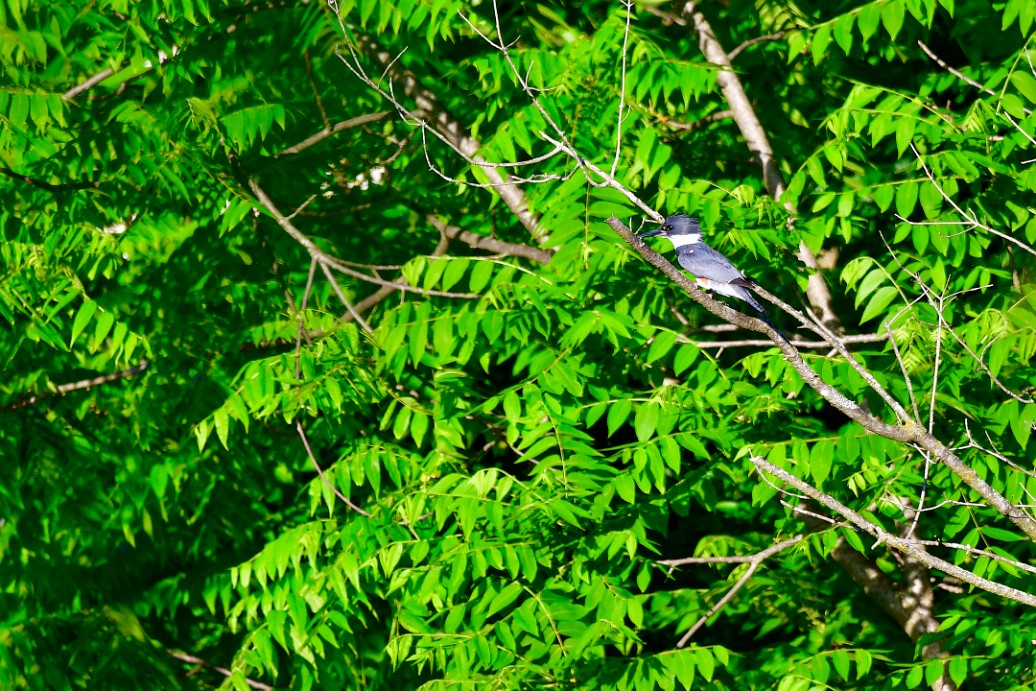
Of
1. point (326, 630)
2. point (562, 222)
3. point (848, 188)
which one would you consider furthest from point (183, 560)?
point (848, 188)

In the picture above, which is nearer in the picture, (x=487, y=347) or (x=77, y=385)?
(x=487, y=347)

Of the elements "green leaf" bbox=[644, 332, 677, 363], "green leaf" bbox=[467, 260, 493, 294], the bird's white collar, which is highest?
the bird's white collar

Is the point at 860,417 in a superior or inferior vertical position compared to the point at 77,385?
superior

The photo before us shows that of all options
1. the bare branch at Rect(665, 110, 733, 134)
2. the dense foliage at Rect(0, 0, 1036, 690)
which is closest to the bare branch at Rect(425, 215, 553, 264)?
the dense foliage at Rect(0, 0, 1036, 690)

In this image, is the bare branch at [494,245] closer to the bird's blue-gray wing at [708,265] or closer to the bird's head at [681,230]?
the bird's head at [681,230]

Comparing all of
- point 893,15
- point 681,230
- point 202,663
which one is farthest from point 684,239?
point 202,663

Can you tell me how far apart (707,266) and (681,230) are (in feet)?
1.68

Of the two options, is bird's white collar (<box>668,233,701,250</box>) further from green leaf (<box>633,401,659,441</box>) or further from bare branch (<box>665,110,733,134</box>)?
bare branch (<box>665,110,733,134</box>)

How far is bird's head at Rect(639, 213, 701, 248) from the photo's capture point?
478cm

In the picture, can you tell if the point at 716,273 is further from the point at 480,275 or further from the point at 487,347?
the point at 487,347

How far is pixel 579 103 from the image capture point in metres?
5.06

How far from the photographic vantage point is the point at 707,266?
4.35 meters

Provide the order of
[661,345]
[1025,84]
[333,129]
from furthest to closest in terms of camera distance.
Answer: [333,129], [1025,84], [661,345]

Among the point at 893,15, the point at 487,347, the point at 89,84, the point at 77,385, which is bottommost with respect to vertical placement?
the point at 77,385
